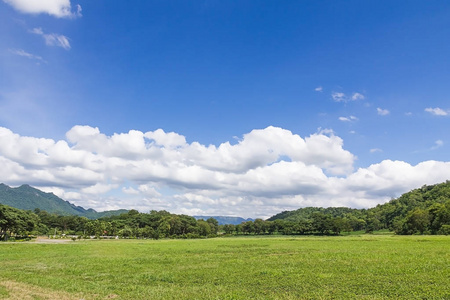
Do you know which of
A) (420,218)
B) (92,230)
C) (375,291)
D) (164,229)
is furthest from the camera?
(164,229)

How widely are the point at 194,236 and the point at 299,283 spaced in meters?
136

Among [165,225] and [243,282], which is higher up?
[165,225]

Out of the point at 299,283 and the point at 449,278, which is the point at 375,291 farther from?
the point at 449,278

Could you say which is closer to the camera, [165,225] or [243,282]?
[243,282]

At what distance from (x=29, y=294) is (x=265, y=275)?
16.5m

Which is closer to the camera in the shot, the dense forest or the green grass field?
the green grass field

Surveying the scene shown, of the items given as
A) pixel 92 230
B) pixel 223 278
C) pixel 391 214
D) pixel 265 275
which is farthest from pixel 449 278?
pixel 391 214

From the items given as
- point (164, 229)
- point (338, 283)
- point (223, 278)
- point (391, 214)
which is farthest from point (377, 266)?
point (391, 214)

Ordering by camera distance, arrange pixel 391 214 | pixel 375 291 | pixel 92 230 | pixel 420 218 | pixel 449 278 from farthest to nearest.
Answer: pixel 391 214 → pixel 420 218 → pixel 92 230 → pixel 449 278 → pixel 375 291

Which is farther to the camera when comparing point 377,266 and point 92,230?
point 92,230

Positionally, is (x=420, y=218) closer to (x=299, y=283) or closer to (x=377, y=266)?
(x=377, y=266)

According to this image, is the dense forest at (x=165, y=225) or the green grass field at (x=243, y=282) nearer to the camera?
the green grass field at (x=243, y=282)

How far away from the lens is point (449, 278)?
19188 mm

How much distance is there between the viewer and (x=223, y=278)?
879 inches
